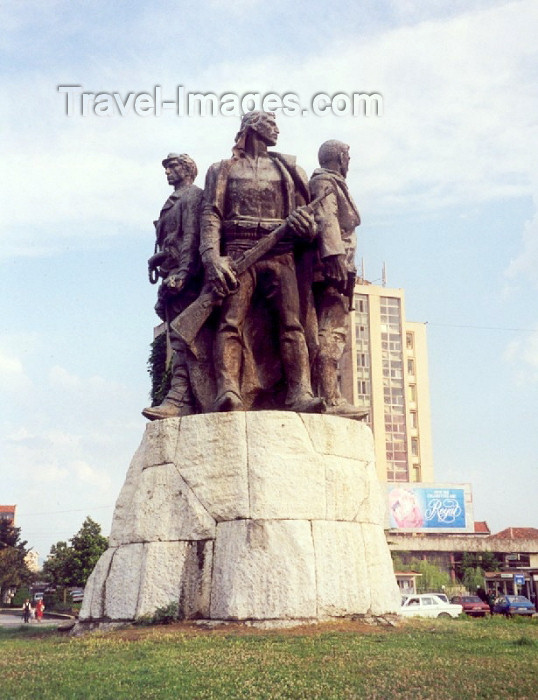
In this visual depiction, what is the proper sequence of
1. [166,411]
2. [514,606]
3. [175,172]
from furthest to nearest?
1. [514,606]
2. [175,172]
3. [166,411]

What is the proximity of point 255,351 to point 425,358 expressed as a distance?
7129 cm

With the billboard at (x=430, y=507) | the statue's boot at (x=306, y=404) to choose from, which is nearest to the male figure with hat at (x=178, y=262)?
the statue's boot at (x=306, y=404)

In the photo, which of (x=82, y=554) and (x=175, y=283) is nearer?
(x=175, y=283)

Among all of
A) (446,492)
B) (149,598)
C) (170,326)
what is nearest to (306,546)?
(149,598)

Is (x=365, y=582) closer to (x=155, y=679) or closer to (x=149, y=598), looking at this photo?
(x=149, y=598)

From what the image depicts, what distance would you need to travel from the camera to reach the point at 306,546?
780cm

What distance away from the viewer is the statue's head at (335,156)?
10250mm

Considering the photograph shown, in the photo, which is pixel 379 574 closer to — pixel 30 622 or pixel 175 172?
pixel 175 172

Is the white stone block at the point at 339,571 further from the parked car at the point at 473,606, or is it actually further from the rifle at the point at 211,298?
the parked car at the point at 473,606

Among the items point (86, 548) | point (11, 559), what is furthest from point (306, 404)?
point (11, 559)

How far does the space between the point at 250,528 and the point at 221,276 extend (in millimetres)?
2838

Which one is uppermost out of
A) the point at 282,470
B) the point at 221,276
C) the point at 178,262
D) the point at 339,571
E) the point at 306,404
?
the point at 178,262

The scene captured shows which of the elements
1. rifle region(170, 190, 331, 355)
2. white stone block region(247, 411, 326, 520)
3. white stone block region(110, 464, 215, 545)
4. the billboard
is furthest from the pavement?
the billboard

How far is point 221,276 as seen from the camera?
9.14 metres
